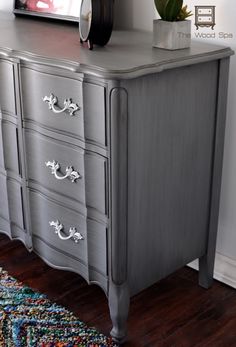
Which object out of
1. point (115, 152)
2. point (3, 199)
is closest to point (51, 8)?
point (3, 199)

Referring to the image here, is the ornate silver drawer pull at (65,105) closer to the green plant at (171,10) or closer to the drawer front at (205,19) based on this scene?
the green plant at (171,10)

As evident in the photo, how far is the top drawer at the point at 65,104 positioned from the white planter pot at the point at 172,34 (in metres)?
0.29

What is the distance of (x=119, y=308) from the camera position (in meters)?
1.55

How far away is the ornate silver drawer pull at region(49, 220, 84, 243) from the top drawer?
12.0 inches

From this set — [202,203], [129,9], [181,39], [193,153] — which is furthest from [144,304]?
[129,9]

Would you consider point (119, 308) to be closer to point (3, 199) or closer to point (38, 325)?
point (38, 325)

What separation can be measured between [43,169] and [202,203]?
51cm

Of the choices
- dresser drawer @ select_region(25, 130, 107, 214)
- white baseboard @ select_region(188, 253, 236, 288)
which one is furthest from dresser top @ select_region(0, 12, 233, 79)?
white baseboard @ select_region(188, 253, 236, 288)

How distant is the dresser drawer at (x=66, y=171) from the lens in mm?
1471

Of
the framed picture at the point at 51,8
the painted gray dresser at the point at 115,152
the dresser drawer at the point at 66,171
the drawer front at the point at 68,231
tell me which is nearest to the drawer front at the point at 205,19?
the painted gray dresser at the point at 115,152

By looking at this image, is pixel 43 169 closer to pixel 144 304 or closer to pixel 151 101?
pixel 151 101

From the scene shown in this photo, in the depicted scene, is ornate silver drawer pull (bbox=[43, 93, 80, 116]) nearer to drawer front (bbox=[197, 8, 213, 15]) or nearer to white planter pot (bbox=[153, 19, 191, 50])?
white planter pot (bbox=[153, 19, 191, 50])

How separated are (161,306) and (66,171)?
0.57 m

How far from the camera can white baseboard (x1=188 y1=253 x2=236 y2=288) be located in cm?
186
